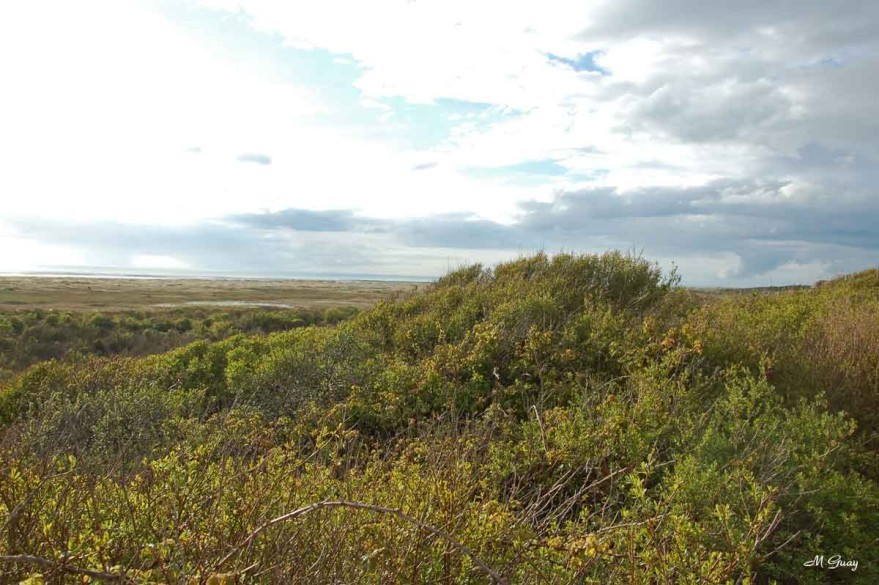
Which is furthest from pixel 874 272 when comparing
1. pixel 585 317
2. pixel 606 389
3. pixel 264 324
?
pixel 264 324

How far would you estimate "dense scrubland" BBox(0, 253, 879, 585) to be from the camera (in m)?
2.53

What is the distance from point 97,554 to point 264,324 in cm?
2451

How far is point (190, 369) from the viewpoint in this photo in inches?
331
